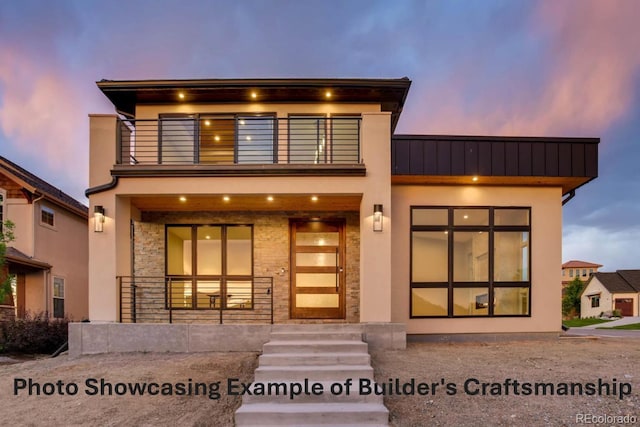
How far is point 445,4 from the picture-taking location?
1991 centimetres

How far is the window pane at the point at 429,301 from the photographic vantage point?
8.16 m

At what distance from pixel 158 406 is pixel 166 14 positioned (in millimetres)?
18846

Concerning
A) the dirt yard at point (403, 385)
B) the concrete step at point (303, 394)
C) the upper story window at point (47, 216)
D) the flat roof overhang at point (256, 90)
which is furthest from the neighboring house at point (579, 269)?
the upper story window at point (47, 216)

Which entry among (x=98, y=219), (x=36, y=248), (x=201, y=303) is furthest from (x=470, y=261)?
(x=36, y=248)

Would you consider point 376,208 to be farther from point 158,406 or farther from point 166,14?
point 166,14

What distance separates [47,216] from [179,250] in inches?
301

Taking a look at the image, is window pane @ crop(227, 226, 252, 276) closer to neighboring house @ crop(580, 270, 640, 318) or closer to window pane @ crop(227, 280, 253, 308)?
window pane @ crop(227, 280, 253, 308)

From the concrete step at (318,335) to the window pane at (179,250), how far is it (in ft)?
12.3

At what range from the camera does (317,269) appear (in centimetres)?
882

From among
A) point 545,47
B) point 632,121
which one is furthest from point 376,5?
point 632,121

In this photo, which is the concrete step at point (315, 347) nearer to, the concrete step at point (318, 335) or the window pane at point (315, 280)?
the concrete step at point (318, 335)

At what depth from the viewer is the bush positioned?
344 inches

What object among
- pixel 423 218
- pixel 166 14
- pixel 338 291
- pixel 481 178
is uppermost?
pixel 166 14

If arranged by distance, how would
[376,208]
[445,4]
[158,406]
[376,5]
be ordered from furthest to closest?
1. [376,5]
2. [445,4]
3. [376,208]
4. [158,406]
